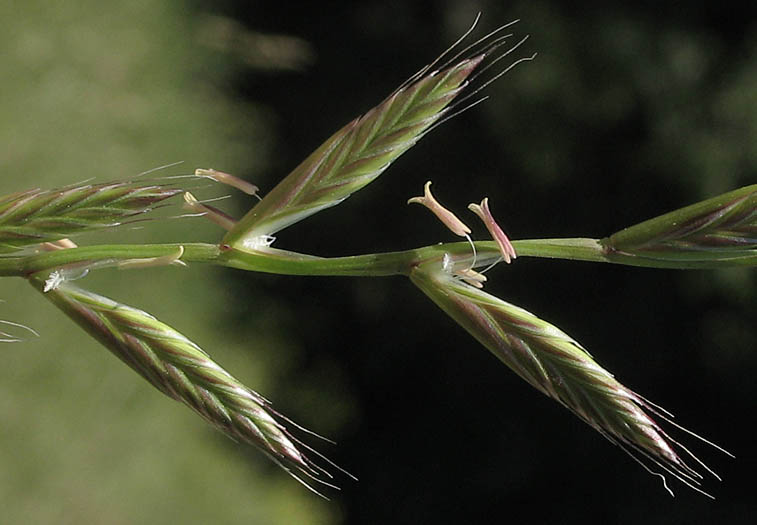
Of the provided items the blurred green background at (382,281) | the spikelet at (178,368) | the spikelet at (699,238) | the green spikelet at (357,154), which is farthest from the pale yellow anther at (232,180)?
the blurred green background at (382,281)

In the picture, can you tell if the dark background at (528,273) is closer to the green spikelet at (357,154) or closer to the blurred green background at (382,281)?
the blurred green background at (382,281)

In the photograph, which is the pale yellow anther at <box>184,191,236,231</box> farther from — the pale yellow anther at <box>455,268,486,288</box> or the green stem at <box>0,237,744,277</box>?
the pale yellow anther at <box>455,268,486,288</box>

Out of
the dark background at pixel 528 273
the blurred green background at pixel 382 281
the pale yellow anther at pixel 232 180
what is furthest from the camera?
the dark background at pixel 528 273

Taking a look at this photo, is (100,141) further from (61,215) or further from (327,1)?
(61,215)

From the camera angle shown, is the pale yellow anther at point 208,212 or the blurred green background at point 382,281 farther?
the blurred green background at point 382,281

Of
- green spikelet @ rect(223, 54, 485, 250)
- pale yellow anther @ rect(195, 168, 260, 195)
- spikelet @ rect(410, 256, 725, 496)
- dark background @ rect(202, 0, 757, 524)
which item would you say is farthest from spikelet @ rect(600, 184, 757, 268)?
dark background @ rect(202, 0, 757, 524)

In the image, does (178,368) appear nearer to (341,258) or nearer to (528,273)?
(341,258)

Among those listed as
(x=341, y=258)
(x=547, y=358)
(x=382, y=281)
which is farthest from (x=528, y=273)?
(x=341, y=258)

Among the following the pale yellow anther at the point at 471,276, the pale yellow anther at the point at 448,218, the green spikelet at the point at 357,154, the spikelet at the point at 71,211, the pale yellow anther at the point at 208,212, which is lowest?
the pale yellow anther at the point at 471,276
